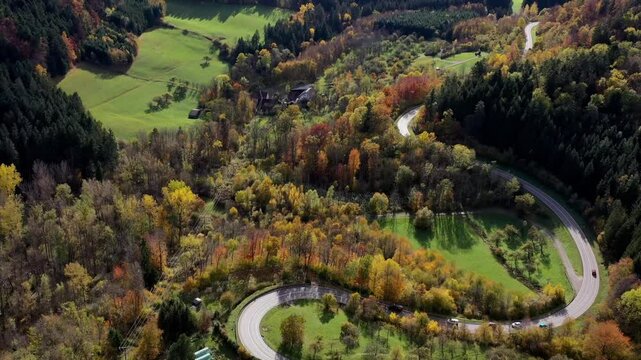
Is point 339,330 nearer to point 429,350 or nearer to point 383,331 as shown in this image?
point 383,331

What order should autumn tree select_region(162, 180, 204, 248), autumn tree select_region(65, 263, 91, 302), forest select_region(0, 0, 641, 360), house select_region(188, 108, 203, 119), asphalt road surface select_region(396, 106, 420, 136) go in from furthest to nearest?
1. house select_region(188, 108, 203, 119)
2. asphalt road surface select_region(396, 106, 420, 136)
3. autumn tree select_region(162, 180, 204, 248)
4. autumn tree select_region(65, 263, 91, 302)
5. forest select_region(0, 0, 641, 360)

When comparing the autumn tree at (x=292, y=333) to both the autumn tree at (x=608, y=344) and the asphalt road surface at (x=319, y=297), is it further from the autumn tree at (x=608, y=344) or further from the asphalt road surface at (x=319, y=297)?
the autumn tree at (x=608, y=344)

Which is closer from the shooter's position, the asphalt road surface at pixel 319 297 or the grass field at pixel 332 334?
the grass field at pixel 332 334

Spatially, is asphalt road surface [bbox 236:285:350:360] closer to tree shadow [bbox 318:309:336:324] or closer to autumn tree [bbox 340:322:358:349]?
tree shadow [bbox 318:309:336:324]

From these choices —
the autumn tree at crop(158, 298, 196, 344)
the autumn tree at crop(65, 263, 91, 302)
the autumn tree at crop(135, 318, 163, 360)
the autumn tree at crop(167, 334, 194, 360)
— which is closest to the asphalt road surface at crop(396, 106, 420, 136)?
the autumn tree at crop(158, 298, 196, 344)

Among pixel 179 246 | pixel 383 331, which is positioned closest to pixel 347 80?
pixel 179 246

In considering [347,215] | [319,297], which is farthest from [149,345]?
[347,215]

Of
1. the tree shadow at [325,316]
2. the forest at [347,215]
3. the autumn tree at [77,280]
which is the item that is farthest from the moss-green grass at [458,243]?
the autumn tree at [77,280]
